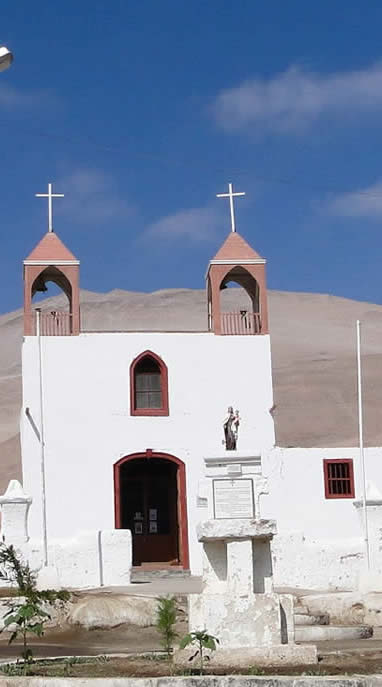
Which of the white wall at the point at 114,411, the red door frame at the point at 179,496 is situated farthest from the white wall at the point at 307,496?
the red door frame at the point at 179,496

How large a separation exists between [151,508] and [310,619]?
12.7 meters

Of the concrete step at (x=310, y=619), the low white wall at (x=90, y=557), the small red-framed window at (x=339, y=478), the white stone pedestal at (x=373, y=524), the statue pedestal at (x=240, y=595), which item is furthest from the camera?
the small red-framed window at (x=339, y=478)

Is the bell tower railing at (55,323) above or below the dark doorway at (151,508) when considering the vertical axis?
above

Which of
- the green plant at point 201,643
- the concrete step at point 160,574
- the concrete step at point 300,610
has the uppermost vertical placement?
the concrete step at point 160,574

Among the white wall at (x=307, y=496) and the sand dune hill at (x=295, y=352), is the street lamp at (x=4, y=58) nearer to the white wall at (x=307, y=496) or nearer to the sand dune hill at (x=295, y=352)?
the white wall at (x=307, y=496)

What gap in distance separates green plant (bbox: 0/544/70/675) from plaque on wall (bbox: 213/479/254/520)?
273 centimetres

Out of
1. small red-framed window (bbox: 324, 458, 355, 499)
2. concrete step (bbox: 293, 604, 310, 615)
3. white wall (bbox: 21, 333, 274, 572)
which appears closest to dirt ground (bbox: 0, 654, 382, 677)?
concrete step (bbox: 293, 604, 310, 615)

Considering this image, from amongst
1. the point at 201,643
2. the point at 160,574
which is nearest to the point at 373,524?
the point at 160,574

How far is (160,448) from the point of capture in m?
30.9

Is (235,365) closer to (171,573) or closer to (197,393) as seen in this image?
(197,393)

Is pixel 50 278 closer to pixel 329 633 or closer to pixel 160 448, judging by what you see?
pixel 160 448

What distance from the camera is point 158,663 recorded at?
46.6 ft

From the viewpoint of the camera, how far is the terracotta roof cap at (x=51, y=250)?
32000 millimetres

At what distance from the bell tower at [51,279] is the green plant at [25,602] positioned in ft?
22.2
